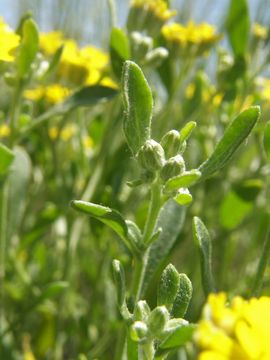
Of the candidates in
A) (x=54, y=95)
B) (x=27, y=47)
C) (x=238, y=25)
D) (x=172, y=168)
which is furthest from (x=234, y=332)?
(x=54, y=95)

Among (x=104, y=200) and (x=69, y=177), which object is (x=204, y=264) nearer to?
(x=104, y=200)

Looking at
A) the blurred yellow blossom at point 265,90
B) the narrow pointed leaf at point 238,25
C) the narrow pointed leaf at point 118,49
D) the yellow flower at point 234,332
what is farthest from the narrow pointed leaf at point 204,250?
the blurred yellow blossom at point 265,90

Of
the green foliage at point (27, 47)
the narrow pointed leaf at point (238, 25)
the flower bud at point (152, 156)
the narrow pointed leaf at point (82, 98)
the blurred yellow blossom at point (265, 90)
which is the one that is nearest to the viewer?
the flower bud at point (152, 156)

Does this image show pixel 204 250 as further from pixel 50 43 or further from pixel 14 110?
pixel 50 43

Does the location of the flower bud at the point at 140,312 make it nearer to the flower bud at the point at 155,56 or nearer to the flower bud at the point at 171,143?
the flower bud at the point at 171,143

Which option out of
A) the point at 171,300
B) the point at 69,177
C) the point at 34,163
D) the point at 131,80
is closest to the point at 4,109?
the point at 34,163

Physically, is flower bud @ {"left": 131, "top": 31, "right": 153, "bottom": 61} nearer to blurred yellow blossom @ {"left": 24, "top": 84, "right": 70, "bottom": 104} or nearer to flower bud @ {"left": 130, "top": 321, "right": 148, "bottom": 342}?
blurred yellow blossom @ {"left": 24, "top": 84, "right": 70, "bottom": 104}
